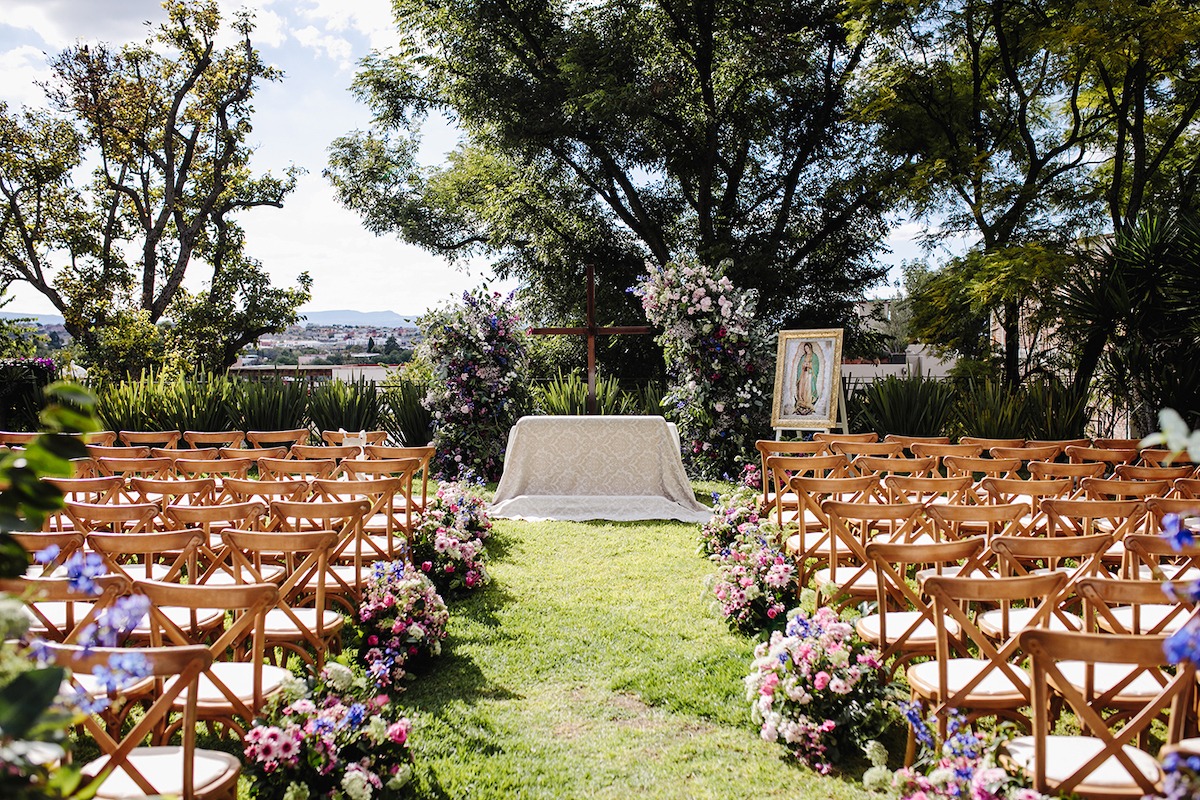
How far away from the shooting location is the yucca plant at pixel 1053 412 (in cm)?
1016

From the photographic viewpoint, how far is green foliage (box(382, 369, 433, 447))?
12.8m

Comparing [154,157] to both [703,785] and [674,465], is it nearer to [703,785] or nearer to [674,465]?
[674,465]

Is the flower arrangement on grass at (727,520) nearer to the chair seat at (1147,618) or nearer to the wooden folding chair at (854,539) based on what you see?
the wooden folding chair at (854,539)

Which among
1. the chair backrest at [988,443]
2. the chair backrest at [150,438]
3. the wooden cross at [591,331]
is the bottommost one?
the chair backrest at [150,438]

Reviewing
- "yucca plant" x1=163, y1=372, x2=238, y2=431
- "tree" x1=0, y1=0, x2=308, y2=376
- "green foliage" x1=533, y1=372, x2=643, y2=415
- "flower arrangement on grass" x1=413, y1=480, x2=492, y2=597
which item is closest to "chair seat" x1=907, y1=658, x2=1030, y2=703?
"flower arrangement on grass" x1=413, y1=480, x2=492, y2=597

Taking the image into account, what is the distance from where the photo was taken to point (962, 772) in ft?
7.43

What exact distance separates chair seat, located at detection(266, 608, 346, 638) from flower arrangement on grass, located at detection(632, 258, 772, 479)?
7.56m

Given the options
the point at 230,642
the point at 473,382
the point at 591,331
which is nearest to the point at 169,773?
the point at 230,642

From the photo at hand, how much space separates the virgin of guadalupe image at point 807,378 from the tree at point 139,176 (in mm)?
18153

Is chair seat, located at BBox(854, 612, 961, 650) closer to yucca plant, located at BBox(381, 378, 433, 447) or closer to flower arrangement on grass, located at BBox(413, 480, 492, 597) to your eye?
flower arrangement on grass, located at BBox(413, 480, 492, 597)

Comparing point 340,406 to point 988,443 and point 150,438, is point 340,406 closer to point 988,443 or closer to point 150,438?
point 150,438

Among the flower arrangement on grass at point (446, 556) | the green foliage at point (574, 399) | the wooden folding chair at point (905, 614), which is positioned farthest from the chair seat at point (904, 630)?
Result: the green foliage at point (574, 399)

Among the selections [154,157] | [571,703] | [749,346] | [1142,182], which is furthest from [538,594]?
[154,157]

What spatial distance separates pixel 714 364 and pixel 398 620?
7368 millimetres
